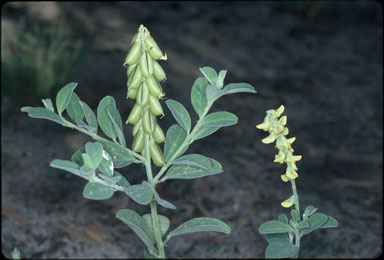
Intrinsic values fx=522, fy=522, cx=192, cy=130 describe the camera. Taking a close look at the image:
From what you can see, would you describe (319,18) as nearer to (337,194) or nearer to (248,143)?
(248,143)

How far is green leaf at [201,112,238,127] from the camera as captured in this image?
1.34m

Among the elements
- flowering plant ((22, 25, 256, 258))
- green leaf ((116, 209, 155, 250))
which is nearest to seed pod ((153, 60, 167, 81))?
flowering plant ((22, 25, 256, 258))

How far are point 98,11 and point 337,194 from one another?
3177 mm

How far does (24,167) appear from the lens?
9.66 feet

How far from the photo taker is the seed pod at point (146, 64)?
1246mm

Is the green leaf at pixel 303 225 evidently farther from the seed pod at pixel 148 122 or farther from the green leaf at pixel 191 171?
the seed pod at pixel 148 122

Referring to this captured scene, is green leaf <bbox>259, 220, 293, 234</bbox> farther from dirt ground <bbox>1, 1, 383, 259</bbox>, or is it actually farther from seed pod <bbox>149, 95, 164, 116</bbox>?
dirt ground <bbox>1, 1, 383, 259</bbox>

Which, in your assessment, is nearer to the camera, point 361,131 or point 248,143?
point 248,143

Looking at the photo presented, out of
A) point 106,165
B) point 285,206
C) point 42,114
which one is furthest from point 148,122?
point 285,206

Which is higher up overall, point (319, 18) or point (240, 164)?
point (319, 18)

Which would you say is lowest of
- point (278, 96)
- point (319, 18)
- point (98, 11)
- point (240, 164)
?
point (240, 164)

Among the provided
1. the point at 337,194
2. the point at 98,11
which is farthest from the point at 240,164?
the point at 98,11

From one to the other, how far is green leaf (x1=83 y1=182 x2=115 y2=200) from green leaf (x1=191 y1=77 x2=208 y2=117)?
1.14ft

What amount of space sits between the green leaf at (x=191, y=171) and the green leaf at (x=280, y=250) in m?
0.25
